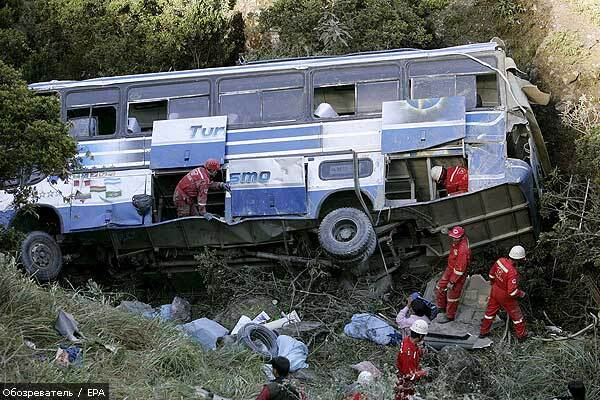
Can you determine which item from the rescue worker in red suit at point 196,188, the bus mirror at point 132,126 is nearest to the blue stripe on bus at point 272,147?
the rescue worker in red suit at point 196,188

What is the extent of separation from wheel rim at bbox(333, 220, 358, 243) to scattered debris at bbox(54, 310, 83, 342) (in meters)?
4.32

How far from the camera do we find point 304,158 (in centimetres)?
1262

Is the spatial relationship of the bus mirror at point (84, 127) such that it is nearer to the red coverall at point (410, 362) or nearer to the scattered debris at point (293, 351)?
the scattered debris at point (293, 351)

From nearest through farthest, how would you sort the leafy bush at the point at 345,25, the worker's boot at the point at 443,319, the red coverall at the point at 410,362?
the red coverall at the point at 410,362
the worker's boot at the point at 443,319
the leafy bush at the point at 345,25

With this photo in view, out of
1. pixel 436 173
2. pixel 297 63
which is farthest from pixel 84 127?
pixel 436 173

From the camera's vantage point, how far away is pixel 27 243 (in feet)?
40.8

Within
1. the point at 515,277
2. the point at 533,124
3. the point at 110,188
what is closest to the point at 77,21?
the point at 110,188

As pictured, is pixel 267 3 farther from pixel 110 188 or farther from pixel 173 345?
pixel 173 345

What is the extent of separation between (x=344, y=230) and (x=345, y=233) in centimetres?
4

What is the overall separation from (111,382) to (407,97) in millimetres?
6273

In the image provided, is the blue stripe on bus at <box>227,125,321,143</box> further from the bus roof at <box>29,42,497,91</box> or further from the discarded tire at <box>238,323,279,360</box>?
the discarded tire at <box>238,323,279,360</box>

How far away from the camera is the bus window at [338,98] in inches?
510

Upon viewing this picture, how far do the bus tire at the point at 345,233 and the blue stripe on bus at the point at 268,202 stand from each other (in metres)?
0.47

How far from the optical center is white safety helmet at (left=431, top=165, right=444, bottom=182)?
40.1 ft
